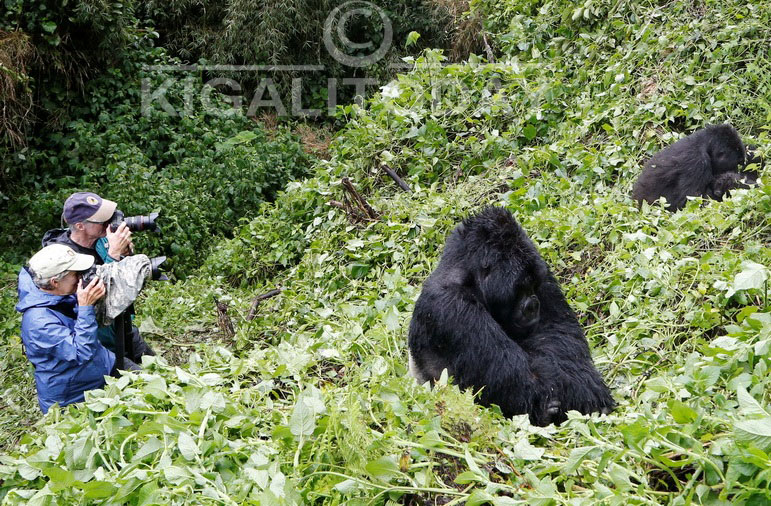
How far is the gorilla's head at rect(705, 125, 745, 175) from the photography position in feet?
15.9

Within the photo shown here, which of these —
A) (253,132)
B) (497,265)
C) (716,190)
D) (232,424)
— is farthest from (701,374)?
(253,132)

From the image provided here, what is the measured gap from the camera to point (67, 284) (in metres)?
3.60

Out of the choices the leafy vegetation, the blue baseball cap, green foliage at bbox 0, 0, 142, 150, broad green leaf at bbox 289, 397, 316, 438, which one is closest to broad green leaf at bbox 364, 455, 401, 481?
the leafy vegetation

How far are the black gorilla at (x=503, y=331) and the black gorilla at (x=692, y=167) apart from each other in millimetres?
2019

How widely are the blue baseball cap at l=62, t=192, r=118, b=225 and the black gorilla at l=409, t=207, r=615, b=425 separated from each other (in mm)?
1999

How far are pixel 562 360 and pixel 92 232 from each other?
261 cm

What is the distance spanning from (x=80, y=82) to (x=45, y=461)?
6.96 meters

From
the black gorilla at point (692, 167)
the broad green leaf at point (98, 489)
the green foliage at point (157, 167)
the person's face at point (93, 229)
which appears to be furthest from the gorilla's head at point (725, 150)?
Answer: the green foliage at point (157, 167)

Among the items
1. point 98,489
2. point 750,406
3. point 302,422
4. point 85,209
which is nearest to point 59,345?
point 85,209

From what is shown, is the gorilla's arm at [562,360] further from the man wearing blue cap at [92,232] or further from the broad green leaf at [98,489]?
the man wearing blue cap at [92,232]

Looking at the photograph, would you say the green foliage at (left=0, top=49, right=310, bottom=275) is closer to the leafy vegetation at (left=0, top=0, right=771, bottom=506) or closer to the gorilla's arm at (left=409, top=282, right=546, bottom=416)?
the leafy vegetation at (left=0, top=0, right=771, bottom=506)

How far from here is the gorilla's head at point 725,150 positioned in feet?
15.9

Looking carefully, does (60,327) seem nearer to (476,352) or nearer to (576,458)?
(476,352)

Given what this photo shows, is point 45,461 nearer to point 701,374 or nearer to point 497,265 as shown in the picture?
point 497,265
